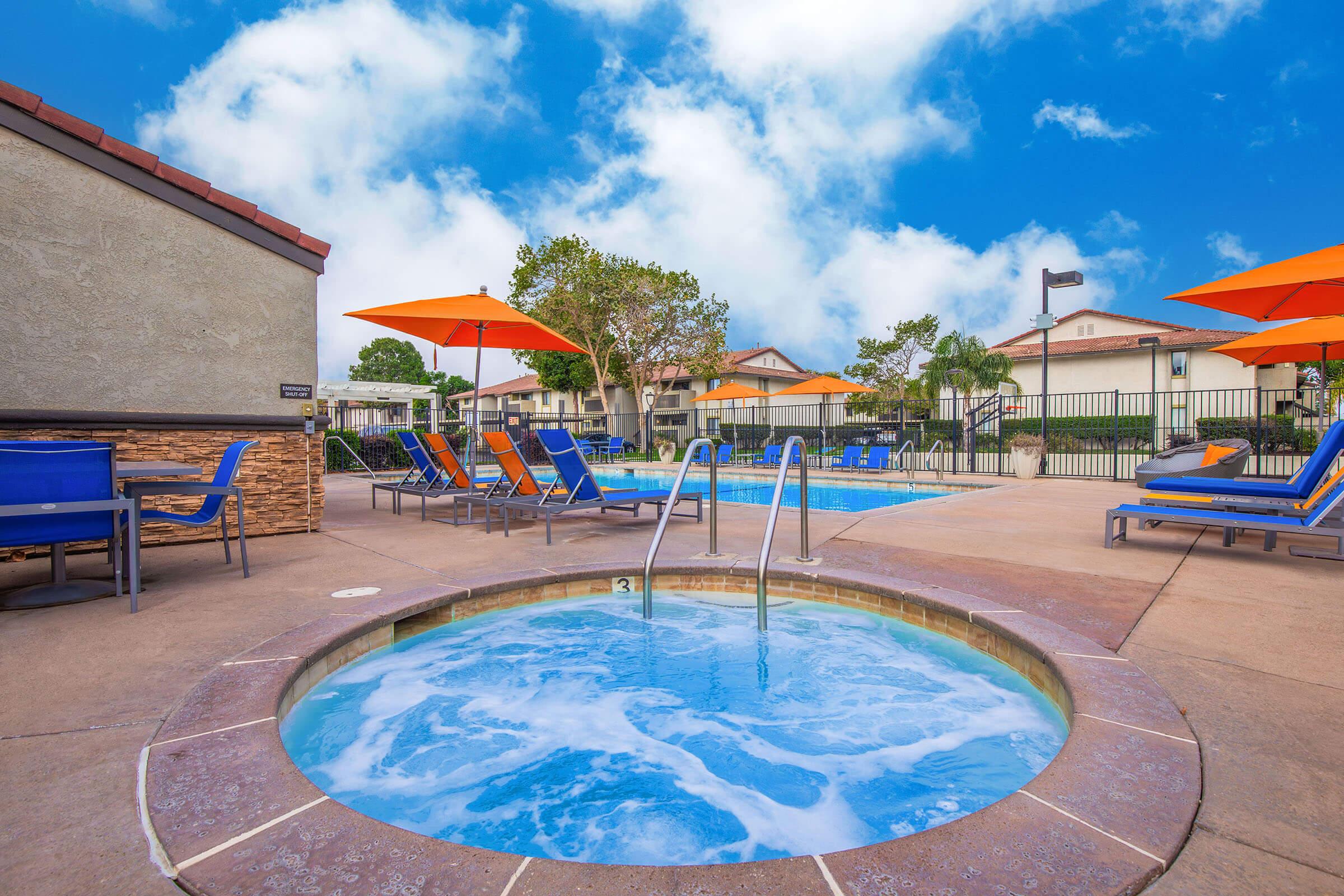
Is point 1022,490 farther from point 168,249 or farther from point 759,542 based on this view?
point 168,249

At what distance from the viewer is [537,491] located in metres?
6.43

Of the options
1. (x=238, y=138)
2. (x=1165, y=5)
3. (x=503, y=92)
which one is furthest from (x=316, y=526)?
(x=1165, y=5)

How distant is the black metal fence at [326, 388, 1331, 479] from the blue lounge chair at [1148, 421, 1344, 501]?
3.27 meters

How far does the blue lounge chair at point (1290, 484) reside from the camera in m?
4.71

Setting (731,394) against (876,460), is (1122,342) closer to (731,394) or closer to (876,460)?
(731,394)

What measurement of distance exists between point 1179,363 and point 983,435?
2154 cm

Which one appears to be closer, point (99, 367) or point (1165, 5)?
point (99, 367)

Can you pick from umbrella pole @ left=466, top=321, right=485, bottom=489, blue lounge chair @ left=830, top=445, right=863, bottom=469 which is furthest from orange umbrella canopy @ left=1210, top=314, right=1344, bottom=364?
umbrella pole @ left=466, top=321, right=485, bottom=489

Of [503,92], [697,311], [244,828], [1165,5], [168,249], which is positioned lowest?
[244,828]

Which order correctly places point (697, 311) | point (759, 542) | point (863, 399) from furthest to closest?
1. point (863, 399)
2. point (697, 311)
3. point (759, 542)

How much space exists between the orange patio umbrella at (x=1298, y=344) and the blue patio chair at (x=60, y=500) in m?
10.8

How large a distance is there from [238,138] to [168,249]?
16.6m

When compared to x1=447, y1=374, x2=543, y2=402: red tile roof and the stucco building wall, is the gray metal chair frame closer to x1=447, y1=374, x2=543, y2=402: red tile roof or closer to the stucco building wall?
the stucco building wall

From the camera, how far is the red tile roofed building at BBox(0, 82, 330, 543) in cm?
457
